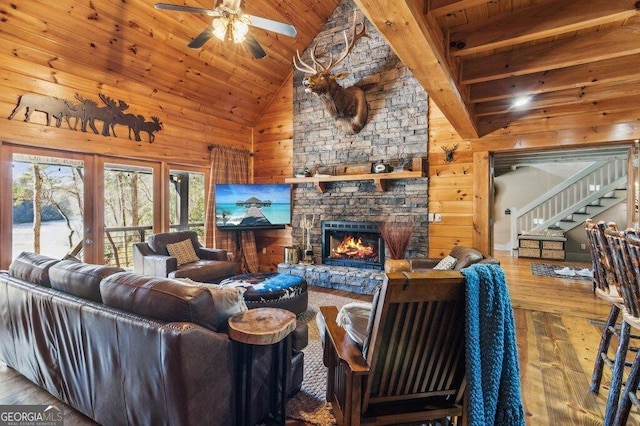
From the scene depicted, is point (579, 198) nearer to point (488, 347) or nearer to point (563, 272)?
point (563, 272)

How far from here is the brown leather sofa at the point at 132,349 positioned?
4.53 feet

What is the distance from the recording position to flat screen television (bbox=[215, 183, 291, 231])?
212 inches

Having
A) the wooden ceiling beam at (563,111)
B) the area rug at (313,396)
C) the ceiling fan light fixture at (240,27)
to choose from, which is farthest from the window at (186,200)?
the wooden ceiling beam at (563,111)

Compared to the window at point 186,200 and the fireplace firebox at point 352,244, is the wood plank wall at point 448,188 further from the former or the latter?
the window at point 186,200

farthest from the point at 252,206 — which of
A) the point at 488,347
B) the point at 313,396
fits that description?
the point at 488,347

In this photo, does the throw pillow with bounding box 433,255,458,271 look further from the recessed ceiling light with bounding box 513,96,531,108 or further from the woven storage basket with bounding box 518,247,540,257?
the woven storage basket with bounding box 518,247,540,257

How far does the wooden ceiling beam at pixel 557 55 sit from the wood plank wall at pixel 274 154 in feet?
12.3

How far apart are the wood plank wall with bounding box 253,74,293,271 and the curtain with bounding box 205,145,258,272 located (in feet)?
0.68

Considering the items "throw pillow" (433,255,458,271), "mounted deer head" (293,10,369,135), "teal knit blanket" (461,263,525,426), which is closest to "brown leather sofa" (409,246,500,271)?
"throw pillow" (433,255,458,271)

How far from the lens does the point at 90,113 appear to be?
3967 millimetres

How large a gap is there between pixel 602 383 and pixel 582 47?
2.39 meters

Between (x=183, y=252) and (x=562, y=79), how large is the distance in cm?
462

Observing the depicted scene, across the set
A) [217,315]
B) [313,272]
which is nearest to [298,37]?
[313,272]

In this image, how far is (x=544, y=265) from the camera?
6.61 m
